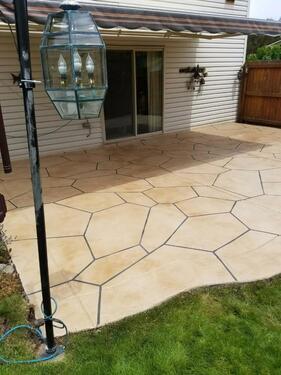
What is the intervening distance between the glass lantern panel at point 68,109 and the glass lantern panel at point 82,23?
1.08 ft

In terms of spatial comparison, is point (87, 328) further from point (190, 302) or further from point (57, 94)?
point (57, 94)

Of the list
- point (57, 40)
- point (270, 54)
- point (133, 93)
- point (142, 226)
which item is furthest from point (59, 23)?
point (270, 54)

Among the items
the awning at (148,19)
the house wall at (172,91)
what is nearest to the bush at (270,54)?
the house wall at (172,91)

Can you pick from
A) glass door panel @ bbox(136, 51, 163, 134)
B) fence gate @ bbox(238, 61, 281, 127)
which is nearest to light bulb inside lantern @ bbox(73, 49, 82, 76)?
glass door panel @ bbox(136, 51, 163, 134)

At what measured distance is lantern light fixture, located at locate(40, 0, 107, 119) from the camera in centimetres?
142

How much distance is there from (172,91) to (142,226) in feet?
15.6

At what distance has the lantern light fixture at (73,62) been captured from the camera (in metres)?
1.42

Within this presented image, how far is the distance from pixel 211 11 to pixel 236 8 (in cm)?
91

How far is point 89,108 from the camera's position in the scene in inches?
61.3

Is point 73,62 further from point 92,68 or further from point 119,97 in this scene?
point 119,97

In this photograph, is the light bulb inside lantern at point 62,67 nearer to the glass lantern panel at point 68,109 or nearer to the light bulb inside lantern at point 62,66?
the light bulb inside lantern at point 62,66

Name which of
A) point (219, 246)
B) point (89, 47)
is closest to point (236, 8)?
point (219, 246)

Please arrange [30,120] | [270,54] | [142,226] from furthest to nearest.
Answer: [270,54], [142,226], [30,120]

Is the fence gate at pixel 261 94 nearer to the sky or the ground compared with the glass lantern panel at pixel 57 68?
nearer to the ground
